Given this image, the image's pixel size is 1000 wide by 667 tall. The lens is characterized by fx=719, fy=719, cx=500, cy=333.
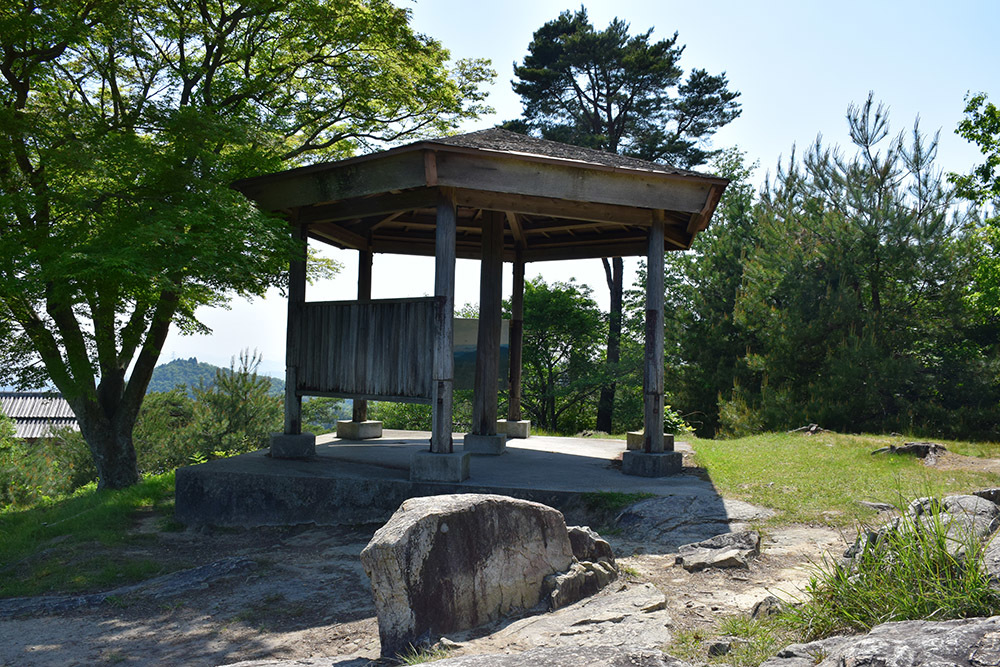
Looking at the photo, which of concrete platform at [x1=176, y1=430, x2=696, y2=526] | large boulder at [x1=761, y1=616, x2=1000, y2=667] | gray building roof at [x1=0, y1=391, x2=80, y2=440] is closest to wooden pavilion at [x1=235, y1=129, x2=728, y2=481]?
concrete platform at [x1=176, y1=430, x2=696, y2=526]

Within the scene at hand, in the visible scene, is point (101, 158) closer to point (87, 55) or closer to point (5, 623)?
point (87, 55)

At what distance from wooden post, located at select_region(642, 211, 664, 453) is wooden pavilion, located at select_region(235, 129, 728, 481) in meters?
0.01

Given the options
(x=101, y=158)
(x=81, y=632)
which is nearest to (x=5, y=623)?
(x=81, y=632)

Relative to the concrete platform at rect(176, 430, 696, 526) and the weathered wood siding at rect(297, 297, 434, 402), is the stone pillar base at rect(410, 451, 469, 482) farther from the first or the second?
the weathered wood siding at rect(297, 297, 434, 402)

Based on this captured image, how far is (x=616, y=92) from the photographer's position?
81.2 ft

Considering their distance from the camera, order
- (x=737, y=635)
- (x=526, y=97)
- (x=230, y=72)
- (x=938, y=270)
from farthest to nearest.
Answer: (x=526, y=97) < (x=938, y=270) < (x=230, y=72) < (x=737, y=635)

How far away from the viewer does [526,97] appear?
25.2 meters

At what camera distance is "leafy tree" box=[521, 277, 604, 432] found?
2278 cm

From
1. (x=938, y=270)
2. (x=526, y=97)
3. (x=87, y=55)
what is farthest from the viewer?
(x=526, y=97)

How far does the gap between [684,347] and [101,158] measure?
1818cm

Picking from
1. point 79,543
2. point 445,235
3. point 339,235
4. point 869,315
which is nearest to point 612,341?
point 869,315

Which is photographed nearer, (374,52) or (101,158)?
(101,158)

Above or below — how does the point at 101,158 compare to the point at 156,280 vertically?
above

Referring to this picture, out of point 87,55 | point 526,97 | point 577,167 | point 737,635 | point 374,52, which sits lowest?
point 737,635
